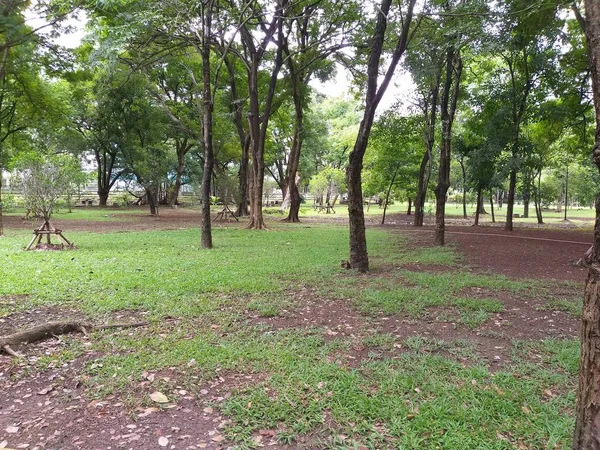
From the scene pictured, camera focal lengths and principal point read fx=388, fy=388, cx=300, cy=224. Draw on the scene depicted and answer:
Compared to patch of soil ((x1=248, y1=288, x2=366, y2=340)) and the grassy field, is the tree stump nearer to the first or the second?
the grassy field

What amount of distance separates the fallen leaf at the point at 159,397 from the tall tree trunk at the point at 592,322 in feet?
8.47

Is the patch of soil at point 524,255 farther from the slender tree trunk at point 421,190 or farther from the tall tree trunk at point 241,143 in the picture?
the tall tree trunk at point 241,143

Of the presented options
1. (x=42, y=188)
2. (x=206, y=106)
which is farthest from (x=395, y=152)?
(x=42, y=188)

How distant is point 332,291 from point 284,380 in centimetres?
294

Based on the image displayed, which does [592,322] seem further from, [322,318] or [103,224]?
[103,224]

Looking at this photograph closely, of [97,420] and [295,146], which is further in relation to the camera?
[295,146]

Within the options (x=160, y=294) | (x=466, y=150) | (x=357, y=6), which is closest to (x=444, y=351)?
(x=160, y=294)

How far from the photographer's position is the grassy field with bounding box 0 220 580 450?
8.61 ft

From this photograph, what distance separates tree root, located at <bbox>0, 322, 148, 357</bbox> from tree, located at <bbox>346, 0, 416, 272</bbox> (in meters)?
4.19

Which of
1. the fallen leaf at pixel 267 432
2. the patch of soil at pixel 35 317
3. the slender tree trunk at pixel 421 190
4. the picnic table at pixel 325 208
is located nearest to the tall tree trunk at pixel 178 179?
the picnic table at pixel 325 208

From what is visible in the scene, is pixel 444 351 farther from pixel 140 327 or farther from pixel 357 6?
pixel 357 6

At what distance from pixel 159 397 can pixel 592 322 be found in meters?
2.79

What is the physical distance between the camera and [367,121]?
709 centimetres

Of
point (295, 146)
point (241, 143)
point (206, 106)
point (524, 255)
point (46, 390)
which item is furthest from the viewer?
point (241, 143)
